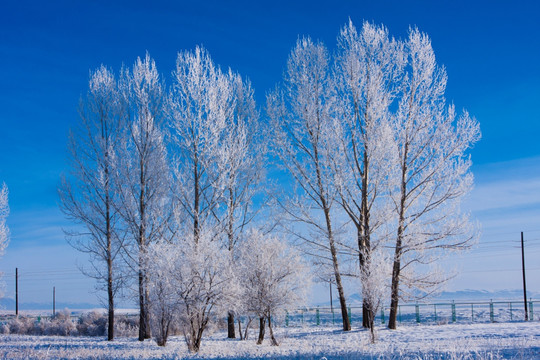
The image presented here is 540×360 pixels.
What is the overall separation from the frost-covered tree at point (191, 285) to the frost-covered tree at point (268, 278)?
47.8 inches

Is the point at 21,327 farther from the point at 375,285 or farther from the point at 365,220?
the point at 375,285

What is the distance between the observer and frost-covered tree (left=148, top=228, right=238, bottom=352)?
13281 millimetres

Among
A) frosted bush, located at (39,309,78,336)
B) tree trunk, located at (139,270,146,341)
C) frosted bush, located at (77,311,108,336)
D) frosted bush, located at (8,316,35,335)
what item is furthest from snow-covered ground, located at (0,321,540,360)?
frosted bush, located at (8,316,35,335)

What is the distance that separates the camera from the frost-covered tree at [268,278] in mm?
15477

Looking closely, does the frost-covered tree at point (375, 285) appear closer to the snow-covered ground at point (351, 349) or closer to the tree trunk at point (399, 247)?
the snow-covered ground at point (351, 349)

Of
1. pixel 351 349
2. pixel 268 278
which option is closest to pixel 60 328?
pixel 268 278

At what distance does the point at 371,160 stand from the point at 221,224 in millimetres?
6627

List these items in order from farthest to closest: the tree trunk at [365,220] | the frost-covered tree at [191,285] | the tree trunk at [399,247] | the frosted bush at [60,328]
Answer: the frosted bush at [60,328], the tree trunk at [365,220], the tree trunk at [399,247], the frost-covered tree at [191,285]

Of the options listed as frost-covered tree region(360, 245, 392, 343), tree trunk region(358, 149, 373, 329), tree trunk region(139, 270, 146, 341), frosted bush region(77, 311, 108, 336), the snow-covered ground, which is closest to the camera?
the snow-covered ground

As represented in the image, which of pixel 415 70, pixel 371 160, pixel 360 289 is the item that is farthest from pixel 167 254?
pixel 415 70

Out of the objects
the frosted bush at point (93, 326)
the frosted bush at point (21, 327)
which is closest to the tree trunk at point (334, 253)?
the frosted bush at point (93, 326)

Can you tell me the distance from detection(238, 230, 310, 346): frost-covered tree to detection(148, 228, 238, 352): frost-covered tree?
121cm

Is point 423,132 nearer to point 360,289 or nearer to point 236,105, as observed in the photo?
point 360,289

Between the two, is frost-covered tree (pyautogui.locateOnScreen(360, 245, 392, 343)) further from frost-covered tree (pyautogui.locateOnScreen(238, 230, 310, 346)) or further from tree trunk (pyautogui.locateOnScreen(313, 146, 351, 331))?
tree trunk (pyautogui.locateOnScreen(313, 146, 351, 331))
